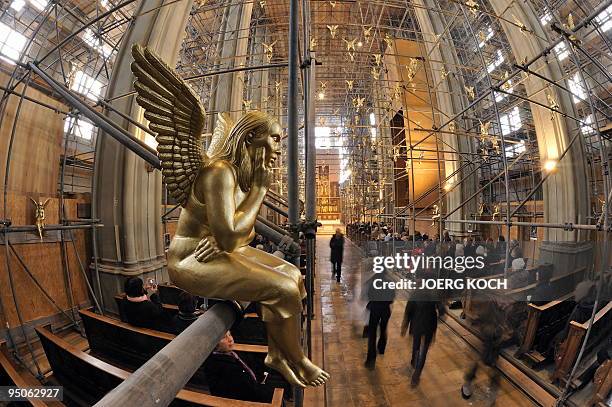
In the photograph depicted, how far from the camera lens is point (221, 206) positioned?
851 millimetres

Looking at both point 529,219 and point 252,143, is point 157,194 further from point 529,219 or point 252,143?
point 529,219

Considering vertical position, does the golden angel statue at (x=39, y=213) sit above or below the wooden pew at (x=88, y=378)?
above

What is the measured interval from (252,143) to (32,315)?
180 inches

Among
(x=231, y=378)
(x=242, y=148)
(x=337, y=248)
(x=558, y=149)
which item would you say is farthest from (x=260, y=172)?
(x=558, y=149)

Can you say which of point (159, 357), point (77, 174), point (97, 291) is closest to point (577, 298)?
point (159, 357)

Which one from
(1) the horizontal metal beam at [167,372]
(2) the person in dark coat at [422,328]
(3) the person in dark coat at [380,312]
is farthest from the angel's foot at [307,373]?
(3) the person in dark coat at [380,312]

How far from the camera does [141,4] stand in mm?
5094

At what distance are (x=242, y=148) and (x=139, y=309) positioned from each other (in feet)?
7.74

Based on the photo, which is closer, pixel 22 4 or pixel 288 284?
pixel 288 284

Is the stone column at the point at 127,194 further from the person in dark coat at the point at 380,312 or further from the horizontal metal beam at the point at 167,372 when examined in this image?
the horizontal metal beam at the point at 167,372

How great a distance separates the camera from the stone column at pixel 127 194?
4.62m

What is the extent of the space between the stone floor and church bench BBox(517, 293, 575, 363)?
0.59 m

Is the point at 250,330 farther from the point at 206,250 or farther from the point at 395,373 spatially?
the point at 206,250

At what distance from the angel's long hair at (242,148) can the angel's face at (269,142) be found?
0.01 metres
